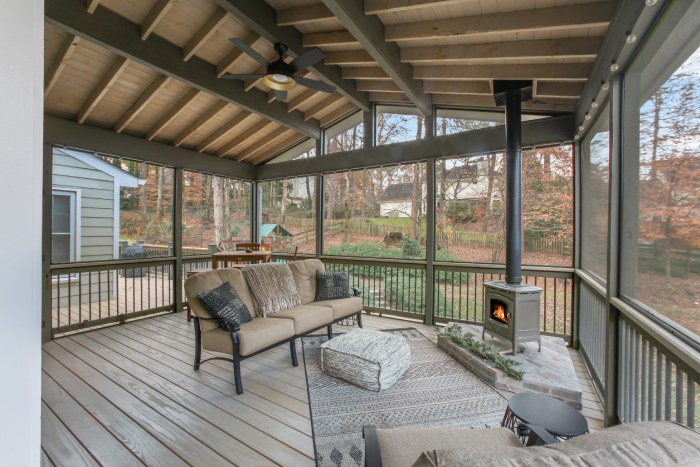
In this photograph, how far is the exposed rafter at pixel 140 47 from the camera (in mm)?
2855

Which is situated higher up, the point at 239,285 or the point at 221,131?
the point at 221,131

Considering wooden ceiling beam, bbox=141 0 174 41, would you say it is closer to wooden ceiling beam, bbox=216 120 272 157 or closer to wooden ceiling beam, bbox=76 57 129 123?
wooden ceiling beam, bbox=76 57 129 123

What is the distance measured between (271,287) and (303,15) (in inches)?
116

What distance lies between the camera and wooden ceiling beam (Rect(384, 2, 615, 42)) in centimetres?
247

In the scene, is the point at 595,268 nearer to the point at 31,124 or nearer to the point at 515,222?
the point at 515,222

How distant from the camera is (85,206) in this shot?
5.30 metres

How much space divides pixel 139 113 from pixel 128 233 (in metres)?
2.02

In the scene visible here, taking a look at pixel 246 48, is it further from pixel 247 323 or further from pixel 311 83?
pixel 247 323

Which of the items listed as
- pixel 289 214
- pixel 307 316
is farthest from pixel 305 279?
pixel 289 214

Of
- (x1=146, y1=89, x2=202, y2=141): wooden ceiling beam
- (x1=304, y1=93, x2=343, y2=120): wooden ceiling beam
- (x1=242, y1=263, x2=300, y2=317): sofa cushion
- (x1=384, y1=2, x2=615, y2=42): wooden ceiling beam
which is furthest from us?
(x1=304, y1=93, x2=343, y2=120): wooden ceiling beam

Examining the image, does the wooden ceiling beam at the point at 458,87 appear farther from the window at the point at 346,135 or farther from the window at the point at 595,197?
the window at the point at 346,135

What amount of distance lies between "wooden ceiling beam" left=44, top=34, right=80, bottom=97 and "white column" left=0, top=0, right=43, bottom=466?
152 inches

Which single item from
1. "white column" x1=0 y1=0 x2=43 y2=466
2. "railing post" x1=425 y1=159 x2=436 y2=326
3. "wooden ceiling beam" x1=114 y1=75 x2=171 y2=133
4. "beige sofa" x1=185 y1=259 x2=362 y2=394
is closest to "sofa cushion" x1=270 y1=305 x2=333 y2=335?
"beige sofa" x1=185 y1=259 x2=362 y2=394

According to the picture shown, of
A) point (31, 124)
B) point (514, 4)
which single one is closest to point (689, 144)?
point (514, 4)
